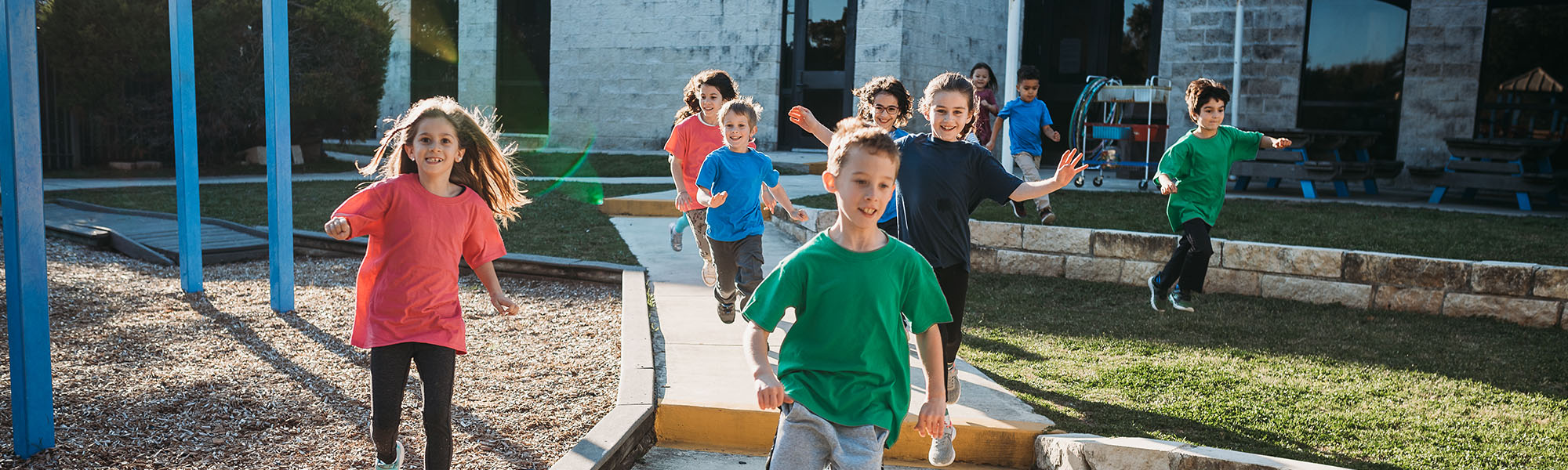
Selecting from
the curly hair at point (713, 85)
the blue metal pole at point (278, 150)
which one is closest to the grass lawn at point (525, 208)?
the curly hair at point (713, 85)

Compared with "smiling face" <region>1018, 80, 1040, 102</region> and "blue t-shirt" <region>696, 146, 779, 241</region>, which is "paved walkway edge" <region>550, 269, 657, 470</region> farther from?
"smiling face" <region>1018, 80, 1040, 102</region>

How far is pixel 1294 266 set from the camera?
7.54m

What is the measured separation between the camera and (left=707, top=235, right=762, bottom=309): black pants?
6.01 metres

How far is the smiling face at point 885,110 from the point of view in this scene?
16.8 feet

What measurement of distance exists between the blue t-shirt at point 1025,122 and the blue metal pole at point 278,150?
644 cm

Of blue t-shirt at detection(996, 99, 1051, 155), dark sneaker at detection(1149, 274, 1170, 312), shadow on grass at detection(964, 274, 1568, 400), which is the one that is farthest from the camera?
blue t-shirt at detection(996, 99, 1051, 155)

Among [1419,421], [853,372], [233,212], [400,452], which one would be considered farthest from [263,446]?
[233,212]

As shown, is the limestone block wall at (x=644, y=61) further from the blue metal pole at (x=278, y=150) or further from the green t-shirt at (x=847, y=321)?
the green t-shirt at (x=847, y=321)

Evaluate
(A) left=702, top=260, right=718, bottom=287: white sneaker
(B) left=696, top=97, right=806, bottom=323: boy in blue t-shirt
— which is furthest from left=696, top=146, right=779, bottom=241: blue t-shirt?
(A) left=702, top=260, right=718, bottom=287: white sneaker

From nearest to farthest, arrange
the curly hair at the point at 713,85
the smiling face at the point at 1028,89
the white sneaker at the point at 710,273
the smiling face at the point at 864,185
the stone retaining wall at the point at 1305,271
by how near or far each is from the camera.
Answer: the smiling face at the point at 864,185 → the curly hair at the point at 713,85 → the stone retaining wall at the point at 1305,271 → the white sneaker at the point at 710,273 → the smiling face at the point at 1028,89

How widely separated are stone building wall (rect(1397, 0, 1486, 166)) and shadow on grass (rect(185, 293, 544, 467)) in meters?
14.0

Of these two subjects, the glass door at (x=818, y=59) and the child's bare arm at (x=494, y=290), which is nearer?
the child's bare arm at (x=494, y=290)

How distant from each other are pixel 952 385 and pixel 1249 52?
43.1ft

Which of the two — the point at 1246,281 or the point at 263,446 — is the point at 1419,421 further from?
the point at 263,446
